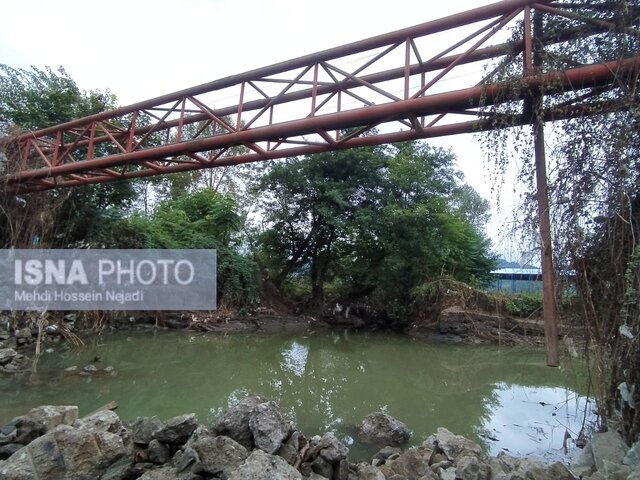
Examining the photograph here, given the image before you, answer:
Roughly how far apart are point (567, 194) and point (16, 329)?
28.0 feet

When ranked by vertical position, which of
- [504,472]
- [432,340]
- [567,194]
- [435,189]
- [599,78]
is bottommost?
[432,340]

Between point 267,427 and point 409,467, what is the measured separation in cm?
107

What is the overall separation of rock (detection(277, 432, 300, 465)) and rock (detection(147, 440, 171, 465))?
2.68 feet

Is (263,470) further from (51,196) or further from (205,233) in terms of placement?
(205,233)

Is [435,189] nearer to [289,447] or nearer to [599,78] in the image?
[599,78]

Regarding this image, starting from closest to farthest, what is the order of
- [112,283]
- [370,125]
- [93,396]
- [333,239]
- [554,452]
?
[554,452] → [370,125] → [93,396] → [112,283] → [333,239]

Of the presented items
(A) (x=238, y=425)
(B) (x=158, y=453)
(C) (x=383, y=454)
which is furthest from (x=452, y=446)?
(B) (x=158, y=453)

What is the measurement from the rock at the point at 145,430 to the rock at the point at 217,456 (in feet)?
1.59

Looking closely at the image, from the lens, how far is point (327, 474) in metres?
2.93

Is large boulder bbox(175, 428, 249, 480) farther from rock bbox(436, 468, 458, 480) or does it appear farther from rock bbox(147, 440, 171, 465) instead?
rock bbox(436, 468, 458, 480)

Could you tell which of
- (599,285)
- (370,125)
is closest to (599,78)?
(599,285)

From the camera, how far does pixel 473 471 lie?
2.71 metres

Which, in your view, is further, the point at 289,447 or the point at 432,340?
the point at 432,340

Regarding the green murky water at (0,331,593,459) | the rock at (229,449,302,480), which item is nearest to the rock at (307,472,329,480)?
the rock at (229,449,302,480)
